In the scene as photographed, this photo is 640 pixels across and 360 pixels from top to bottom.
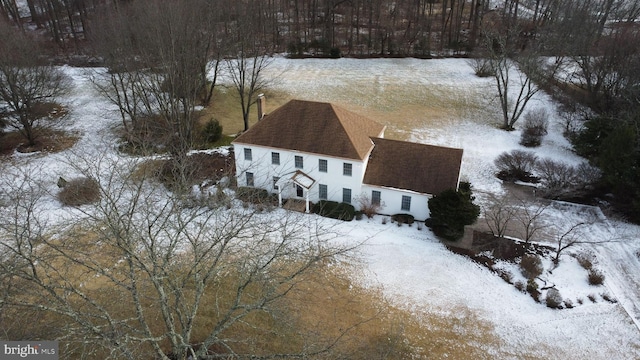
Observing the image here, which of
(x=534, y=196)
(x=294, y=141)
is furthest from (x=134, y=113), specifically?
(x=534, y=196)

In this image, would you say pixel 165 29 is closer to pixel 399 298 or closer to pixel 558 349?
pixel 399 298

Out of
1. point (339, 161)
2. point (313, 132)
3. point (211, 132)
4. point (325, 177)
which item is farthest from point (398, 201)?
point (211, 132)

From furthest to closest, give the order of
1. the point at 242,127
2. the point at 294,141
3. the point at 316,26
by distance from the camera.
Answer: the point at 316,26 → the point at 242,127 → the point at 294,141

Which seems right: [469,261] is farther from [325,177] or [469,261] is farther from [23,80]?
[23,80]

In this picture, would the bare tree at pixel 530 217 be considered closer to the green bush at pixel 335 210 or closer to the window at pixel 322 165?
the green bush at pixel 335 210

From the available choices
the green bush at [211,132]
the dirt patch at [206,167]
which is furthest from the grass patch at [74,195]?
the green bush at [211,132]

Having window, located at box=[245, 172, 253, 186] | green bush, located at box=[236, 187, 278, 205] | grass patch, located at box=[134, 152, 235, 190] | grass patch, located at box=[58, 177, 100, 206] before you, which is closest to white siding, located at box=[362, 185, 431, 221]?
green bush, located at box=[236, 187, 278, 205]

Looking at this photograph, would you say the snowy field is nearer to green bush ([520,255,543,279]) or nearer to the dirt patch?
green bush ([520,255,543,279])
